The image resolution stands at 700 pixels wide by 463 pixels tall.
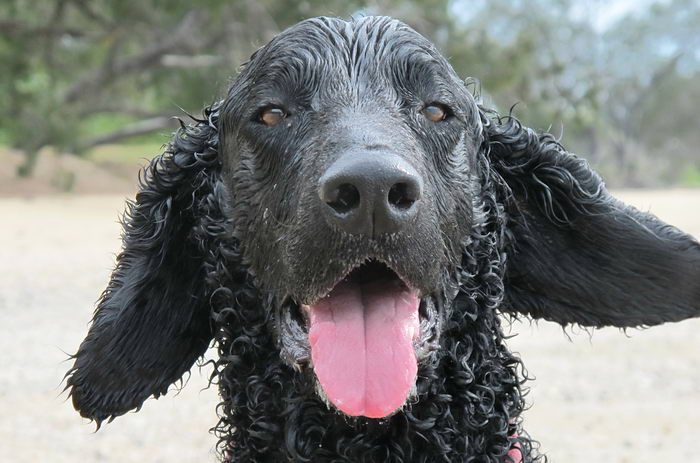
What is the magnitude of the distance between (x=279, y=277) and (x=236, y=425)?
0.68 metres

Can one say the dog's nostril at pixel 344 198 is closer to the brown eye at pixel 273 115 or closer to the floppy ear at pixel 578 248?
the brown eye at pixel 273 115

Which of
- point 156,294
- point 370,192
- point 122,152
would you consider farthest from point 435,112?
point 122,152

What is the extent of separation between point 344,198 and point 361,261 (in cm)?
21

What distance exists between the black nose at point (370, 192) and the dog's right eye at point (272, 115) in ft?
2.00

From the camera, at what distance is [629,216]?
351cm

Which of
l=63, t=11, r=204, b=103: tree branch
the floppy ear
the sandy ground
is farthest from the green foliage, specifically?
the floppy ear

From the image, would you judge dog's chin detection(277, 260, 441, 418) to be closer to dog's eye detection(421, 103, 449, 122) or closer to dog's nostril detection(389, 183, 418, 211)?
dog's nostril detection(389, 183, 418, 211)

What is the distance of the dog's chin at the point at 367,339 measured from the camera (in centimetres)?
274

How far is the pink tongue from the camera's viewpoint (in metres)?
2.74

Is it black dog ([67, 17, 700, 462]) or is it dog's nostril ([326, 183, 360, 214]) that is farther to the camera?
black dog ([67, 17, 700, 462])

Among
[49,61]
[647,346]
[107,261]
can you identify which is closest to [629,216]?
[647,346]

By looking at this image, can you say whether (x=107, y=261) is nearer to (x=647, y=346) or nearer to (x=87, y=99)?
(x=647, y=346)

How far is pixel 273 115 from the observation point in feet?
10.5

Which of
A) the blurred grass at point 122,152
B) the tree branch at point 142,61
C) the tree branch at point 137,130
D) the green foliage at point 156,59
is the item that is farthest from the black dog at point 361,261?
the tree branch at point 137,130
